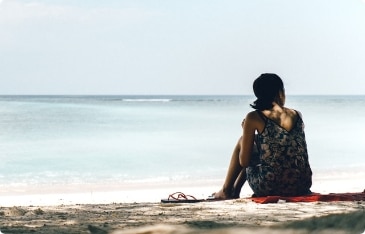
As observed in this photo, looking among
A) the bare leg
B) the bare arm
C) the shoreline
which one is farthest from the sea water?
the bare arm

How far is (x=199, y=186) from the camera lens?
24.0ft

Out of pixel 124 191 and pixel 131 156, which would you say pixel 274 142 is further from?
pixel 131 156

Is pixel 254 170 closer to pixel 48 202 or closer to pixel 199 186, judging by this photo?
pixel 48 202

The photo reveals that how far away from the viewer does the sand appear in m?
2.67

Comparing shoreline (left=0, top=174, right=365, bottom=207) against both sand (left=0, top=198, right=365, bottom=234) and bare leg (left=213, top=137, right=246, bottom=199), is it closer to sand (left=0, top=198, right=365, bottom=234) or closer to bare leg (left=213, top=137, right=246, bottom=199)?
bare leg (left=213, top=137, right=246, bottom=199)

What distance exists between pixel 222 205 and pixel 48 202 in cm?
314

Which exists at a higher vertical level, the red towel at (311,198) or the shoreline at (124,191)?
the shoreline at (124,191)

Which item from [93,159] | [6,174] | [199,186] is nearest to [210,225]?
[199,186]

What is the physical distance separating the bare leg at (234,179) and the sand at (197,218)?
17cm
